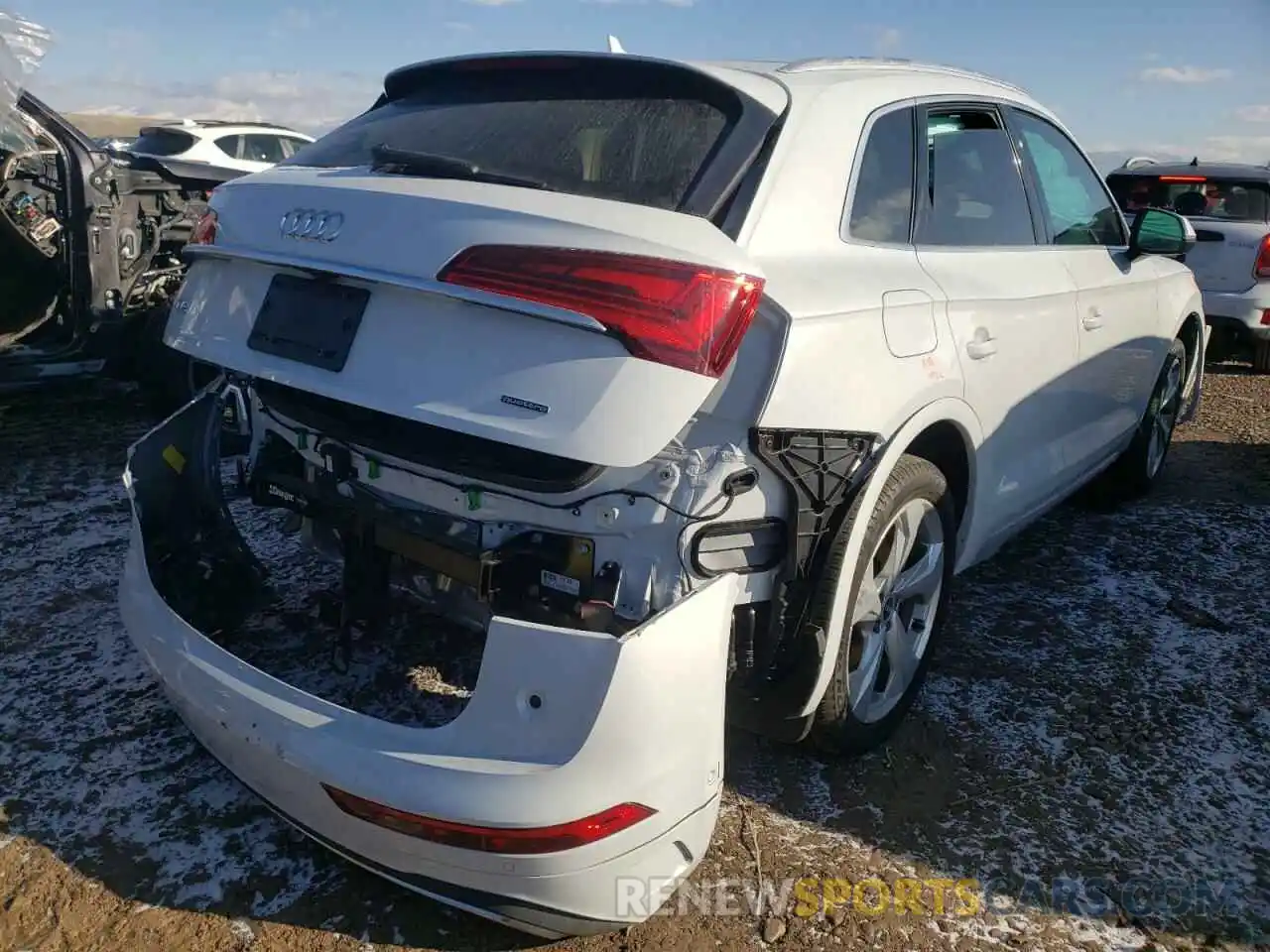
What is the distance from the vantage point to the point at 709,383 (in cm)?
191

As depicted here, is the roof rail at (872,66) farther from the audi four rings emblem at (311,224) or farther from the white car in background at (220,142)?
the white car in background at (220,142)

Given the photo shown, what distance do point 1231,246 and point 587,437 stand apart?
7846 millimetres

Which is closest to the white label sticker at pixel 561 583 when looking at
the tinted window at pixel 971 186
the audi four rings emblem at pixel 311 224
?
the audi four rings emblem at pixel 311 224

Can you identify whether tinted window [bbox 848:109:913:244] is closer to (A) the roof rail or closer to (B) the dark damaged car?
(A) the roof rail

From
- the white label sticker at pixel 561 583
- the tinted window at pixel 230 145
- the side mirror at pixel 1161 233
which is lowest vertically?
the white label sticker at pixel 561 583

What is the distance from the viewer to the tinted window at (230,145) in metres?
13.1

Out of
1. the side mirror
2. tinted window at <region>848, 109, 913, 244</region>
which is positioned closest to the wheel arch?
tinted window at <region>848, 109, 913, 244</region>

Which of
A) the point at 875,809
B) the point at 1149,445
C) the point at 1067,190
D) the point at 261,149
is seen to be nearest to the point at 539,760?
the point at 875,809

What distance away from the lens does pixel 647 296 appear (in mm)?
1878

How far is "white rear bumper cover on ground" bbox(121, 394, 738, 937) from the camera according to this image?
1.78 m

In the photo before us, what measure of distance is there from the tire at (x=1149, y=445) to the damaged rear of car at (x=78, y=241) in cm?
490

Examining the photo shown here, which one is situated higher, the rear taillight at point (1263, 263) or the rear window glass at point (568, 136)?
the rear window glass at point (568, 136)

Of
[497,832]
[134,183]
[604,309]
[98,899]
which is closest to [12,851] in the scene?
[98,899]

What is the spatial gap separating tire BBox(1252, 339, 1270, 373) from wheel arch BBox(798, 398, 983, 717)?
657 centimetres
